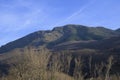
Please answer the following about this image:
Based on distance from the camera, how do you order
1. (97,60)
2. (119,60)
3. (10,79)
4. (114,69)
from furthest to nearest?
1. (97,60)
2. (119,60)
3. (114,69)
4. (10,79)

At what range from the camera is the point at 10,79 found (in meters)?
57.5

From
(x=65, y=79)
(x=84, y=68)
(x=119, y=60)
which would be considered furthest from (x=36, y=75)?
(x=119, y=60)

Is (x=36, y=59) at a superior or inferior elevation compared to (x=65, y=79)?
superior

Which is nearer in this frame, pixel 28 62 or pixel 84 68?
pixel 28 62

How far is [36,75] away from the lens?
5022cm

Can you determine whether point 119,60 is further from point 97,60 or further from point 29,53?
point 29,53

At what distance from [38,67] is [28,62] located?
2904 millimetres

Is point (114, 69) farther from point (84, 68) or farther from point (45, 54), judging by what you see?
point (45, 54)

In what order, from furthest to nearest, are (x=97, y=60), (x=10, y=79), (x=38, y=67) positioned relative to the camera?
(x=97, y=60), (x=10, y=79), (x=38, y=67)

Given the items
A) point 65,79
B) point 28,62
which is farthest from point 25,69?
point 65,79

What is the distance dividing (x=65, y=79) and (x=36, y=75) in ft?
28.3

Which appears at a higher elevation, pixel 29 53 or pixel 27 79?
pixel 29 53

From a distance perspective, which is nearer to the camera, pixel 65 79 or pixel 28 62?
pixel 28 62

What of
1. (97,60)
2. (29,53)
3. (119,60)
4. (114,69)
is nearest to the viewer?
(29,53)
